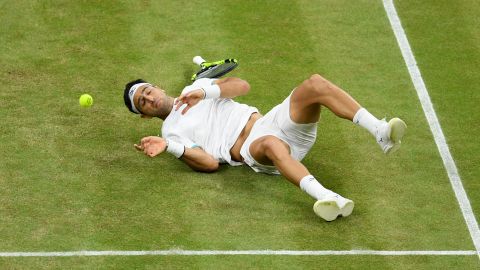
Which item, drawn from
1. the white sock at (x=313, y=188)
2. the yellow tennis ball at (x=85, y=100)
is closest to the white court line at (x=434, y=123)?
the white sock at (x=313, y=188)

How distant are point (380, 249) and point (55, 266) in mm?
3103

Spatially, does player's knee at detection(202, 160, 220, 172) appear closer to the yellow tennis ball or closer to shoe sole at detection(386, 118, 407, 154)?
the yellow tennis ball

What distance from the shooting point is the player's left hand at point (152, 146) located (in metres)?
12.7

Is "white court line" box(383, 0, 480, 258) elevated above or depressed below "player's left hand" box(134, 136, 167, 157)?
below

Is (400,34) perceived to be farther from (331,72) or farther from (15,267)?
(15,267)

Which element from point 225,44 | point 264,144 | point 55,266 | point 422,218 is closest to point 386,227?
point 422,218

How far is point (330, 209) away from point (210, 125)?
2.10 metres

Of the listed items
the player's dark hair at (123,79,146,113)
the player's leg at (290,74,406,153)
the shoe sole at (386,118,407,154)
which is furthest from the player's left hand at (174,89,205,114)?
the shoe sole at (386,118,407,154)

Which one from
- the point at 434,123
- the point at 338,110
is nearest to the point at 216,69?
the point at 338,110

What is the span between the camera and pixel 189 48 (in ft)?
52.4

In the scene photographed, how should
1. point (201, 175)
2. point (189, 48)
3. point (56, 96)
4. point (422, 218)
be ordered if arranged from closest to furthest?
point (422, 218) < point (201, 175) < point (56, 96) < point (189, 48)

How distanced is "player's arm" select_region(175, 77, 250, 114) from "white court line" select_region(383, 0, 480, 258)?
90.9 inches

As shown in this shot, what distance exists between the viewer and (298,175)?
12.4 meters

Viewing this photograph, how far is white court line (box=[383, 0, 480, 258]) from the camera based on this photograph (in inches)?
486
